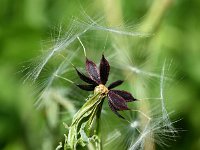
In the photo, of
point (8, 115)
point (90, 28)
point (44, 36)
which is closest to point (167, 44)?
point (44, 36)

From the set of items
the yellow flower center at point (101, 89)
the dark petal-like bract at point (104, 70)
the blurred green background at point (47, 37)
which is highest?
the dark petal-like bract at point (104, 70)

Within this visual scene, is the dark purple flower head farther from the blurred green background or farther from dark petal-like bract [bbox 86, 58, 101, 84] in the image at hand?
the blurred green background

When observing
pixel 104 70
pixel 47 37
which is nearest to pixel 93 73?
pixel 104 70

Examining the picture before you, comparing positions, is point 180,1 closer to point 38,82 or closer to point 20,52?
point 20,52

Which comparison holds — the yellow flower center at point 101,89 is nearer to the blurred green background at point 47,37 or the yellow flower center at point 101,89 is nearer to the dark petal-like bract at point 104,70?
the dark petal-like bract at point 104,70

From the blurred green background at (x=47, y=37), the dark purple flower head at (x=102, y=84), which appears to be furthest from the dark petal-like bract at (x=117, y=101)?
the blurred green background at (x=47, y=37)

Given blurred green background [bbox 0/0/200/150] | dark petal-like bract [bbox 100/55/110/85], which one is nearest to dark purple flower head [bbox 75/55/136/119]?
dark petal-like bract [bbox 100/55/110/85]
